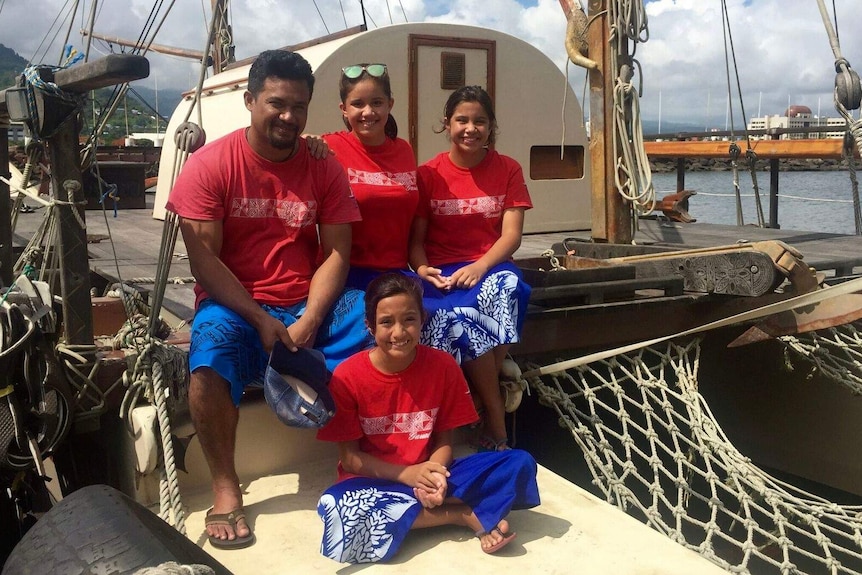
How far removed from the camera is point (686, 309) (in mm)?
4516

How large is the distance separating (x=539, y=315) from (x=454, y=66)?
349cm

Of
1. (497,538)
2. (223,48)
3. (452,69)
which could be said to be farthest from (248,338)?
(223,48)

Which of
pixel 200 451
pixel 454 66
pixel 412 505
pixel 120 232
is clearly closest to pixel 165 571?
pixel 412 505

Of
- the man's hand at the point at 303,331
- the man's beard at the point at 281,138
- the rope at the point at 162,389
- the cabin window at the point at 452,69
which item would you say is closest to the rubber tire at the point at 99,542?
the rope at the point at 162,389

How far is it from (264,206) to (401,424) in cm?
91

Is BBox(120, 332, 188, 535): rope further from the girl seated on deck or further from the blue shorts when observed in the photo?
the girl seated on deck

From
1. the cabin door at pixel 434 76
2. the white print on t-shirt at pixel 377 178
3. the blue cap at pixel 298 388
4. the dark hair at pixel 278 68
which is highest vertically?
the cabin door at pixel 434 76

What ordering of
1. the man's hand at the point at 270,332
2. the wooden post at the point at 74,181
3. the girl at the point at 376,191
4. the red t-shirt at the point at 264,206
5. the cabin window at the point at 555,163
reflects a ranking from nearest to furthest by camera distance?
the wooden post at the point at 74,181 → the man's hand at the point at 270,332 → the red t-shirt at the point at 264,206 → the girl at the point at 376,191 → the cabin window at the point at 555,163

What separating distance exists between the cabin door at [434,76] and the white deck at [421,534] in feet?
13.0

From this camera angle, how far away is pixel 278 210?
9.99ft

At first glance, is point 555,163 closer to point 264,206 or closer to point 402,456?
point 264,206

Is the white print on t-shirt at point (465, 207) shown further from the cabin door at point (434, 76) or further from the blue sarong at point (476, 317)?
the cabin door at point (434, 76)

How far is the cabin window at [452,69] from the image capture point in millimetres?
6875

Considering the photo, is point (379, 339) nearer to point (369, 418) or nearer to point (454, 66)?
point (369, 418)
